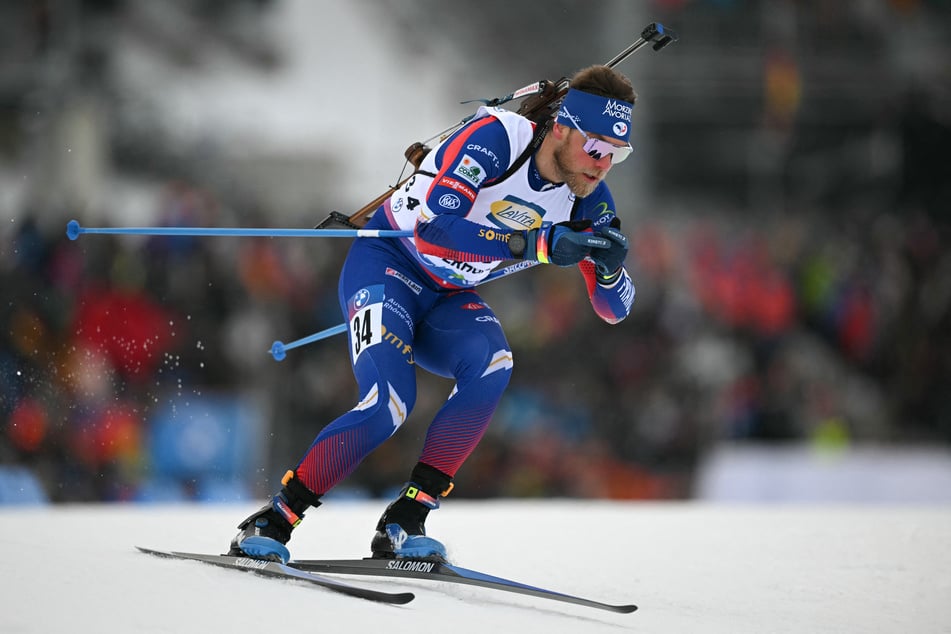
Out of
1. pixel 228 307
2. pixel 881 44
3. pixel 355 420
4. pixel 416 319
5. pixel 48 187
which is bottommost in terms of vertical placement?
pixel 355 420

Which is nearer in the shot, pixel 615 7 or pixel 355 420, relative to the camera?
pixel 355 420

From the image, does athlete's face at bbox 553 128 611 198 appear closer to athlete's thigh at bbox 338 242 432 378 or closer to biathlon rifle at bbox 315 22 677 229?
biathlon rifle at bbox 315 22 677 229

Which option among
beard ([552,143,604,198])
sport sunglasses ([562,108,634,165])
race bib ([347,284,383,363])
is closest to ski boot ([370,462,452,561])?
race bib ([347,284,383,363])

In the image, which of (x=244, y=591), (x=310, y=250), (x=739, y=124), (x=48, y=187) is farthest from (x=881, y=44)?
(x=244, y=591)

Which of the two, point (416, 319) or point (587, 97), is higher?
point (587, 97)

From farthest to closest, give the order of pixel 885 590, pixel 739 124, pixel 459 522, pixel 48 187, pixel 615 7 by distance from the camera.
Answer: pixel 739 124 < pixel 615 7 < pixel 48 187 < pixel 459 522 < pixel 885 590

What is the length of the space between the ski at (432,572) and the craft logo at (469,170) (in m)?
1.29

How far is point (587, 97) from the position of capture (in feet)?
13.0

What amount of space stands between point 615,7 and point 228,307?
609 cm

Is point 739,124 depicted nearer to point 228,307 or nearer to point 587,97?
point 228,307

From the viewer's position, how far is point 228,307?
912cm

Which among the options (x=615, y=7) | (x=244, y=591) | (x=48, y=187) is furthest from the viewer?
(x=615, y=7)

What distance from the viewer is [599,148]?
156 inches

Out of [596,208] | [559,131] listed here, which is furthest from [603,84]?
[596,208]
